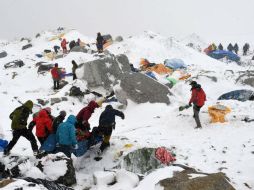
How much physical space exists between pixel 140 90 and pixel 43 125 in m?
9.53

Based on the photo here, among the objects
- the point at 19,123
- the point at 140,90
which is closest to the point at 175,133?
the point at 140,90

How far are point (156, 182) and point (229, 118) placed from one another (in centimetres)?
754

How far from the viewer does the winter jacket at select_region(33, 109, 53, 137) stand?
10.8 metres

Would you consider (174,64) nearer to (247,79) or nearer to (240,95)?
(247,79)

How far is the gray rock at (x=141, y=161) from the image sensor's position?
10.4m

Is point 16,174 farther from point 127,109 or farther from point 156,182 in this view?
point 127,109

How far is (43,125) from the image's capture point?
35.6 feet

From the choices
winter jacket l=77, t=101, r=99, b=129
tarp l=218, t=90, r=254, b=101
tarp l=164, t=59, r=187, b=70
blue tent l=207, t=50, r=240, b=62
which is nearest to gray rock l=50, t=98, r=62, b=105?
winter jacket l=77, t=101, r=99, b=129

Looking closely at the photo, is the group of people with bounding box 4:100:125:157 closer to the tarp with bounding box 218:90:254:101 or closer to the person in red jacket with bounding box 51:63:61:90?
the tarp with bounding box 218:90:254:101

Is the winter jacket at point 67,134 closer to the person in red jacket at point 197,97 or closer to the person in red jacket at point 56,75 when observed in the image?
the person in red jacket at point 197,97

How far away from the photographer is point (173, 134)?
13.9 metres

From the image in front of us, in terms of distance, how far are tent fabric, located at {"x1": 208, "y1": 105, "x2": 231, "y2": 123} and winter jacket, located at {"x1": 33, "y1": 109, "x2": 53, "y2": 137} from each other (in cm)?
700

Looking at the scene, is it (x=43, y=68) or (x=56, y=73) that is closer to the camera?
(x=56, y=73)

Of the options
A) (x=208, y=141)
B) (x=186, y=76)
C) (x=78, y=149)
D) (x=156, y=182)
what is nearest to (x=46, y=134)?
(x=78, y=149)
